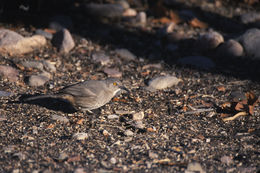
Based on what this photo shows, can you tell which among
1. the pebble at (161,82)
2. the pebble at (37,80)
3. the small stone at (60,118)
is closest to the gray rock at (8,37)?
the pebble at (37,80)

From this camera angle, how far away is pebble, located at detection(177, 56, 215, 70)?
7.47m

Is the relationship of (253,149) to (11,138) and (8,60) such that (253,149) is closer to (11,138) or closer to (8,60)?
(11,138)

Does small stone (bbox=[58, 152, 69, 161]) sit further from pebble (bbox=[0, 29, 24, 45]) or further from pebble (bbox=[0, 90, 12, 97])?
pebble (bbox=[0, 29, 24, 45])

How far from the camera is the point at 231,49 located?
25.4 feet

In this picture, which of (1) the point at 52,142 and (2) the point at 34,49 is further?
(2) the point at 34,49

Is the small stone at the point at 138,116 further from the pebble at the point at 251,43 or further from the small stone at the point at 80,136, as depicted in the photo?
the pebble at the point at 251,43

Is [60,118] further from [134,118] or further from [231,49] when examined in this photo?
[231,49]

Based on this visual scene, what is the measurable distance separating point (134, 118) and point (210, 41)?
3219 millimetres

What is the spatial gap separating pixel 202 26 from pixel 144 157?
A: 17.1ft

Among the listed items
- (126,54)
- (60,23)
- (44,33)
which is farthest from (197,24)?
(44,33)

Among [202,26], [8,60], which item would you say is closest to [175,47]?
[202,26]

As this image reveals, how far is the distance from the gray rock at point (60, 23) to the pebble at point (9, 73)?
2.08 m

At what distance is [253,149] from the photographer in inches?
191

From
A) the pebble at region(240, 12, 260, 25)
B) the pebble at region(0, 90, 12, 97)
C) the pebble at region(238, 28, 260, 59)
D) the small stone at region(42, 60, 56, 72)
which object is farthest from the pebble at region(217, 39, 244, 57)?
the pebble at region(0, 90, 12, 97)
